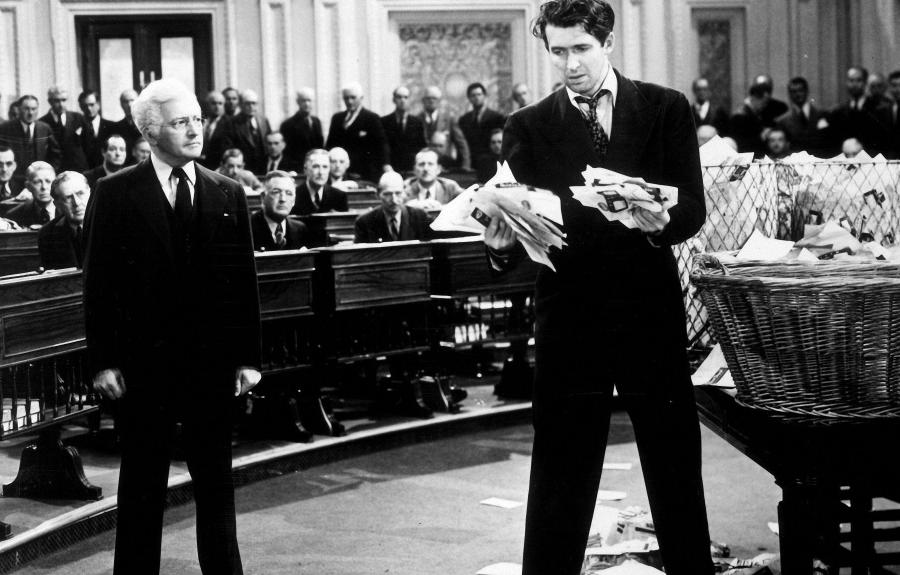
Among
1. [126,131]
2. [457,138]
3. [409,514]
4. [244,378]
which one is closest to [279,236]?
[409,514]

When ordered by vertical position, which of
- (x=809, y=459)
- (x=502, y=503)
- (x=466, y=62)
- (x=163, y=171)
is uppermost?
(x=466, y=62)

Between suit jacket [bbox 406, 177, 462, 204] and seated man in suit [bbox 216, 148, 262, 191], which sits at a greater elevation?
seated man in suit [bbox 216, 148, 262, 191]

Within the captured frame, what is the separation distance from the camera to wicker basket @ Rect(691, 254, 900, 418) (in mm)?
1964

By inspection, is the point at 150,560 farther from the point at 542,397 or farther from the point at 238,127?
the point at 238,127

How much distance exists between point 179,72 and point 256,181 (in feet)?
13.6

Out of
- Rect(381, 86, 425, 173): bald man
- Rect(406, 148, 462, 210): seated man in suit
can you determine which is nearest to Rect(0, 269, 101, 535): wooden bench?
Rect(406, 148, 462, 210): seated man in suit

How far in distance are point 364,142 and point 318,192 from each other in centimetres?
220

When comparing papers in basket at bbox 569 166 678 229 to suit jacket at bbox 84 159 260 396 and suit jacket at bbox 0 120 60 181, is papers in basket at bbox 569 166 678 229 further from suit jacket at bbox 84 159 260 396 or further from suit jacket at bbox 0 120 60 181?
suit jacket at bbox 0 120 60 181

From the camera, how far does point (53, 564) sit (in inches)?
154

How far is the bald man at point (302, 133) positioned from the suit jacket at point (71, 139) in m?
1.81

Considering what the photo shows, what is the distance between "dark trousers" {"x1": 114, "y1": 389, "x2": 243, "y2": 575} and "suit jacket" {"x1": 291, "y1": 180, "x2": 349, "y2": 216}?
5581 millimetres

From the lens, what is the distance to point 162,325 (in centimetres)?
278

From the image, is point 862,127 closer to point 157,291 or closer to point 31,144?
point 31,144

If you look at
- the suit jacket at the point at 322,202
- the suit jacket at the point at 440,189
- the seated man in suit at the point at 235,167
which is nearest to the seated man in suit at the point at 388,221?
the suit jacket at the point at 322,202
